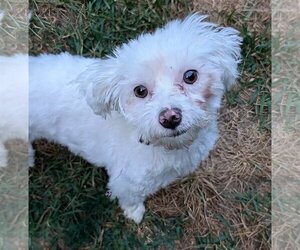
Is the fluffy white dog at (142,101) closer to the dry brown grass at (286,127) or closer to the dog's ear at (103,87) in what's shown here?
the dog's ear at (103,87)

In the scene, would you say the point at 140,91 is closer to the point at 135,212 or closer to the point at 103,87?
the point at 103,87

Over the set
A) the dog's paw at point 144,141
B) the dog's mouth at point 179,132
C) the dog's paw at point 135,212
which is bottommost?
the dog's paw at point 135,212

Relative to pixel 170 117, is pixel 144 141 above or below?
below

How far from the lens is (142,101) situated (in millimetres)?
1536

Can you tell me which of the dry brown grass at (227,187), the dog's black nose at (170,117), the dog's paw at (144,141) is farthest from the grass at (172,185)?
the dog's black nose at (170,117)

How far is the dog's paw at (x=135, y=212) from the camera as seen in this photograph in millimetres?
2067

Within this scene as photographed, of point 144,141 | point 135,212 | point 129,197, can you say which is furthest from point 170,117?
point 135,212

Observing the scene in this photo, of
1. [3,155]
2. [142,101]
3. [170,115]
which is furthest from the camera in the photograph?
[3,155]

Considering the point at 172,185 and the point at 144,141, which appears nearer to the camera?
the point at 144,141

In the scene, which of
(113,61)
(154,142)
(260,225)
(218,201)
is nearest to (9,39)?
(113,61)

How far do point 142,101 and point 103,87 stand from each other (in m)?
0.13

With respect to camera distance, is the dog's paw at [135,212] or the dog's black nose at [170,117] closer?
the dog's black nose at [170,117]

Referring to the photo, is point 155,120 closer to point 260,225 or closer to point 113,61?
point 113,61

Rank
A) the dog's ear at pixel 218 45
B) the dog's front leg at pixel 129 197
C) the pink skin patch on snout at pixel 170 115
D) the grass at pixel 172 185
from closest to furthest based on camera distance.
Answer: the pink skin patch on snout at pixel 170 115
the dog's ear at pixel 218 45
the dog's front leg at pixel 129 197
the grass at pixel 172 185
